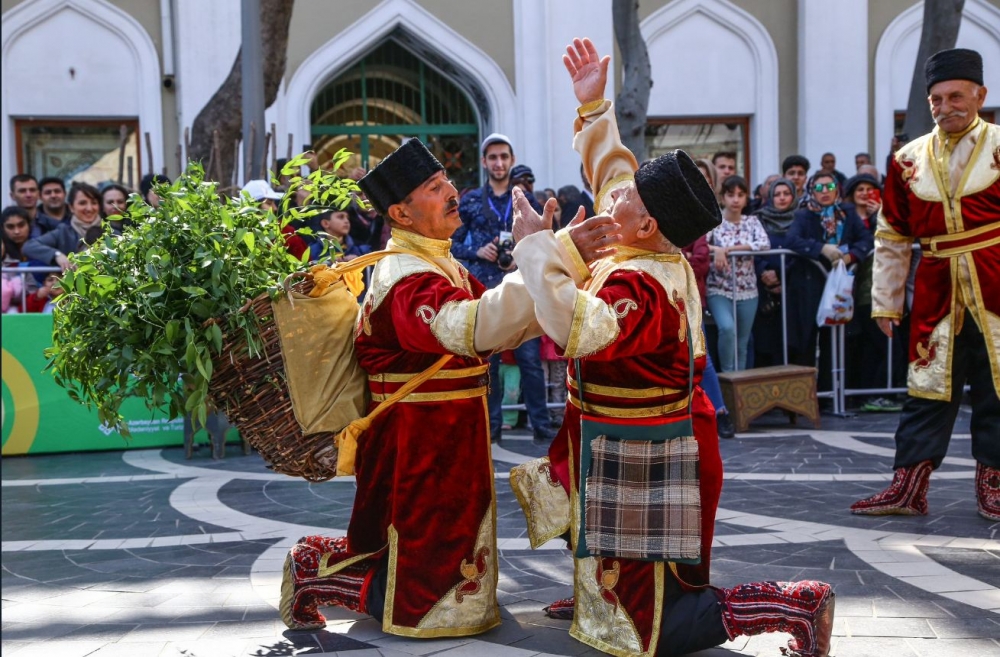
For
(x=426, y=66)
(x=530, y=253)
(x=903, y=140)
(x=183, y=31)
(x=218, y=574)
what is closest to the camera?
(x=530, y=253)

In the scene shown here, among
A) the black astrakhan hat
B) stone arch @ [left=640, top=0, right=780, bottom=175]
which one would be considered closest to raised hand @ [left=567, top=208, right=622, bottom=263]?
the black astrakhan hat

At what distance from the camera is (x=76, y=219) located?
9.31 meters

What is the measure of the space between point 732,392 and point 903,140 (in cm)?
368

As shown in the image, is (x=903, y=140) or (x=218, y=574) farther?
(x=903, y=140)

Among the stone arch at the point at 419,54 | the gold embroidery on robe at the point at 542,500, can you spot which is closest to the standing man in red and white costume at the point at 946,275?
the gold embroidery on robe at the point at 542,500

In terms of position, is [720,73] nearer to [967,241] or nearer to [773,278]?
[773,278]

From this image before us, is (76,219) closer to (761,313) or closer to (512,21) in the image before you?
(761,313)

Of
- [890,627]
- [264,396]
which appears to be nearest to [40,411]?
[264,396]

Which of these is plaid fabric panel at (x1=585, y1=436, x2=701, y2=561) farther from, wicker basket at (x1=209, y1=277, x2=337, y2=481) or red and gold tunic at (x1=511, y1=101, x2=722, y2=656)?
wicker basket at (x1=209, y1=277, x2=337, y2=481)

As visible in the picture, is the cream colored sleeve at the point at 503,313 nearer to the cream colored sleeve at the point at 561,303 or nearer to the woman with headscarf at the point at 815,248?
the cream colored sleeve at the point at 561,303

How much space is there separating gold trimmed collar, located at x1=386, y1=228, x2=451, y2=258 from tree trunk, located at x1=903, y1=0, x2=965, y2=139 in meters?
7.83

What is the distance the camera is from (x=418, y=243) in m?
3.93

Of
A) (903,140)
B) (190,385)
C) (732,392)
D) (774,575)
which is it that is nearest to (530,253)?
(190,385)

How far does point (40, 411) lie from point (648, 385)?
6660 mm
